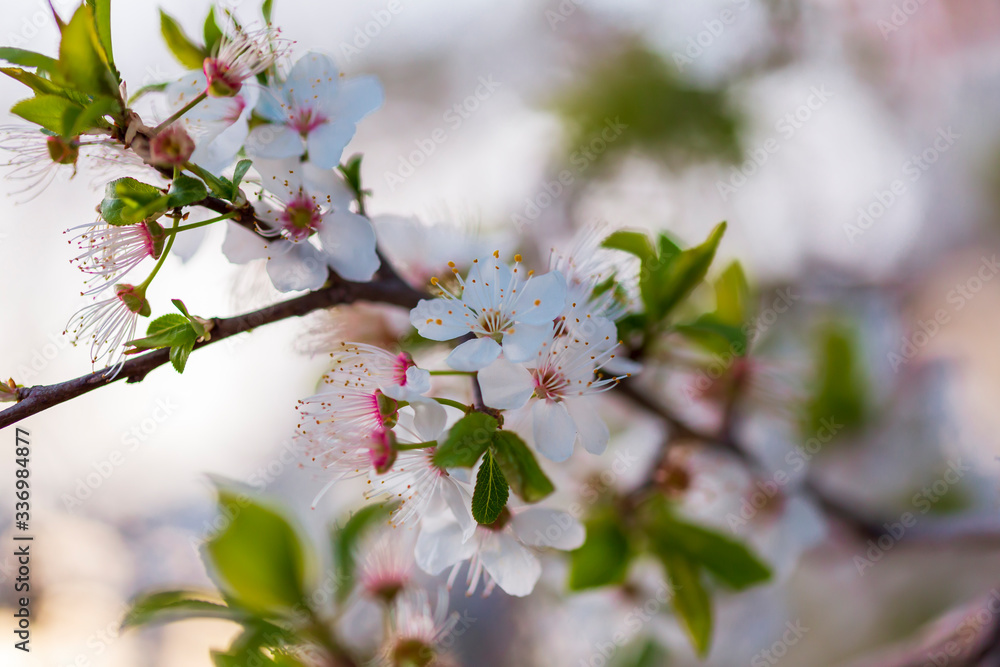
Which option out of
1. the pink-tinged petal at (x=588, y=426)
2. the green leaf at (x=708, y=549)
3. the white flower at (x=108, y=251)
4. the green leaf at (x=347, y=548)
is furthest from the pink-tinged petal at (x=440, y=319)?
the green leaf at (x=708, y=549)

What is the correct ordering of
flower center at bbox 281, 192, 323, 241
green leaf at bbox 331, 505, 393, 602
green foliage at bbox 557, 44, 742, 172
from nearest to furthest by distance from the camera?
flower center at bbox 281, 192, 323, 241, green leaf at bbox 331, 505, 393, 602, green foliage at bbox 557, 44, 742, 172

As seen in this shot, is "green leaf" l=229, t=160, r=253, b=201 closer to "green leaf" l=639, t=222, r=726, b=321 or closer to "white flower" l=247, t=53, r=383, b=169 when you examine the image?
"white flower" l=247, t=53, r=383, b=169

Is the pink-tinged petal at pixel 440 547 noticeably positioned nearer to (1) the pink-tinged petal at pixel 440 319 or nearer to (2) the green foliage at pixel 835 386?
(1) the pink-tinged petal at pixel 440 319

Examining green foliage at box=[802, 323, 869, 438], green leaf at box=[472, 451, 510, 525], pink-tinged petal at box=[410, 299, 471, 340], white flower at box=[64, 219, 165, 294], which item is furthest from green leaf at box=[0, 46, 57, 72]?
green foliage at box=[802, 323, 869, 438]

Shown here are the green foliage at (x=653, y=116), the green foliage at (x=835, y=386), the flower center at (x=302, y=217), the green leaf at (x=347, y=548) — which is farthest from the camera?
the green foliage at (x=653, y=116)

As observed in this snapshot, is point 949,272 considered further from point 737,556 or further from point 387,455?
point 387,455
